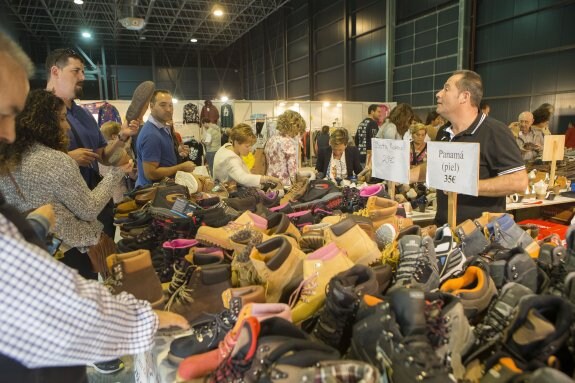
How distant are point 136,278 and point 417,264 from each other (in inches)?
33.0

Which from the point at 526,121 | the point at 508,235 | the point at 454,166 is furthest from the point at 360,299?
the point at 526,121

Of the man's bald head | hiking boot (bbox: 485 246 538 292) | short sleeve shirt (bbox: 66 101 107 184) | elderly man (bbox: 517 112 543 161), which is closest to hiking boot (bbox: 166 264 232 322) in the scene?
hiking boot (bbox: 485 246 538 292)

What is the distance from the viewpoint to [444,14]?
9359mm

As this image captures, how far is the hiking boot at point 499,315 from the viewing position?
0.85 m

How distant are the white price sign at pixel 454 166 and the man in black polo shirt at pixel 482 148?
27 centimetres

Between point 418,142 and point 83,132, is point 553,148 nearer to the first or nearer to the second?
point 418,142

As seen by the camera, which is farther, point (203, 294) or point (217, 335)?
point (203, 294)

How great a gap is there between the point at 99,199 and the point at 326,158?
3129 mm

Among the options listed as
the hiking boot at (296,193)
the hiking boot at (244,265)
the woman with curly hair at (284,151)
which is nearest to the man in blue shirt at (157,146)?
the hiking boot at (296,193)

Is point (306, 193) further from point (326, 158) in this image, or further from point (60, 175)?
point (326, 158)

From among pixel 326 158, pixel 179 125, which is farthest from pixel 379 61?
pixel 326 158

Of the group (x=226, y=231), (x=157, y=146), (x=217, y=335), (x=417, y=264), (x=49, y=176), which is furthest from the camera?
(x=157, y=146)

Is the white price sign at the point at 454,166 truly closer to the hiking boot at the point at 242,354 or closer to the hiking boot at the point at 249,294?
the hiking boot at the point at 249,294

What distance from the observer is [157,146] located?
9.52ft
